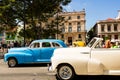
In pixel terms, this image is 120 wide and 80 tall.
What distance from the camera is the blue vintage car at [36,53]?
19.0 m

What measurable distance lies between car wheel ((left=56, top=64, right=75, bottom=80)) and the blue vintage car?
6.75 metres

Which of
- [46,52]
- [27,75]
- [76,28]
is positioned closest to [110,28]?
[76,28]

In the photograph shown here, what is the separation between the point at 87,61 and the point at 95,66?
0.33 metres

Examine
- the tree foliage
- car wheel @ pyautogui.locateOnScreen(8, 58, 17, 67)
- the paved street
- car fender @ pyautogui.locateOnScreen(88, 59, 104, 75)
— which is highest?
the tree foliage

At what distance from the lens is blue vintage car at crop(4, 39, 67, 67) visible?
19.0 metres

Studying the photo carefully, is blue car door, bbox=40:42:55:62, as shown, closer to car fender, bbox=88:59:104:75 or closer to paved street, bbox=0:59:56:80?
paved street, bbox=0:59:56:80

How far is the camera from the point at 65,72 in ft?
39.7

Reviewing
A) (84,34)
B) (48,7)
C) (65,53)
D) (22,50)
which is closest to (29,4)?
(48,7)

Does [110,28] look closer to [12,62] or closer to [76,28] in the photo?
[76,28]

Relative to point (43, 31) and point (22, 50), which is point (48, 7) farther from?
point (22, 50)

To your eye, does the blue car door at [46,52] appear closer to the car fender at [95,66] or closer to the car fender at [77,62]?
the car fender at [77,62]

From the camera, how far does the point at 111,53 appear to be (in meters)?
11.6

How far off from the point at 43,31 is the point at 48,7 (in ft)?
9.85

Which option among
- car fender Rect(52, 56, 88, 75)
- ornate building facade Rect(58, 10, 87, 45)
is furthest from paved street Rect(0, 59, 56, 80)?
ornate building facade Rect(58, 10, 87, 45)
